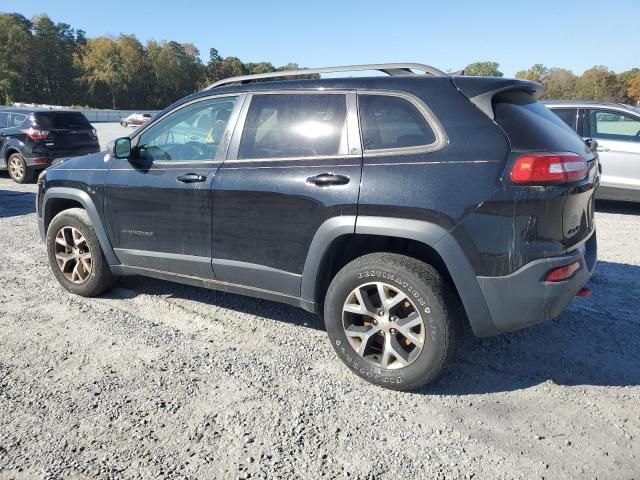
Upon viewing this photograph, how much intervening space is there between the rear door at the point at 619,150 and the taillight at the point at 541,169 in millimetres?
6123

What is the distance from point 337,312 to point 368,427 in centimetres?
73

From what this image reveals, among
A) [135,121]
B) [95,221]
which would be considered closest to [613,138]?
[95,221]

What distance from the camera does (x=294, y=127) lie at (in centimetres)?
346

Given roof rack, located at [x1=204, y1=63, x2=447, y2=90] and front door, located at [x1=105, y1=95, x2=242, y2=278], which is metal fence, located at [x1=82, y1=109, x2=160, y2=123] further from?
roof rack, located at [x1=204, y1=63, x2=447, y2=90]

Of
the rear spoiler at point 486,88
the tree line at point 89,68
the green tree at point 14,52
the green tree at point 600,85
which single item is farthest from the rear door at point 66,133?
the green tree at point 14,52

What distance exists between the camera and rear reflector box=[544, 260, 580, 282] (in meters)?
2.80

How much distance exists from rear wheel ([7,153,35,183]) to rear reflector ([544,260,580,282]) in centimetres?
1173

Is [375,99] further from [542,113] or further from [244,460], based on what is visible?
[244,460]

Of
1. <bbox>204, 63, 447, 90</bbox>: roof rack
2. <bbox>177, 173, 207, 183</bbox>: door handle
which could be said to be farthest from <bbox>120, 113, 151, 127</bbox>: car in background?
<bbox>204, 63, 447, 90</bbox>: roof rack

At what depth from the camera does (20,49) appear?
86.9m

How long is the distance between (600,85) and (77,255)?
79.1 m

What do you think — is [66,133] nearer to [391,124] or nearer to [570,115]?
[570,115]

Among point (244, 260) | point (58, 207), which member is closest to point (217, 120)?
point (244, 260)

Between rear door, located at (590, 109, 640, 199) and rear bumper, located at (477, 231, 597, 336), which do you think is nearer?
rear bumper, located at (477, 231, 597, 336)
